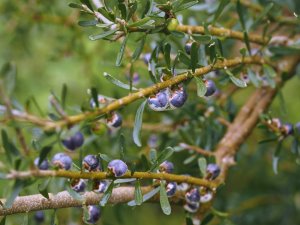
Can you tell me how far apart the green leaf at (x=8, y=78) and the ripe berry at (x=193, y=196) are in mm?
486

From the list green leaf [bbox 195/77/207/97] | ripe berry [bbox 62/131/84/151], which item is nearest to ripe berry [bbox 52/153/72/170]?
ripe berry [bbox 62/131/84/151]

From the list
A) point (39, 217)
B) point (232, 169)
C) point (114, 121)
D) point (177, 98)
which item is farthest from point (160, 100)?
point (232, 169)

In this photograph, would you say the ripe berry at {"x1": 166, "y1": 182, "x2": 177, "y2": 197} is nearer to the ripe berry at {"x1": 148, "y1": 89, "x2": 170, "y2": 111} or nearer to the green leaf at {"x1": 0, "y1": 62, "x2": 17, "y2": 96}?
the ripe berry at {"x1": 148, "y1": 89, "x2": 170, "y2": 111}

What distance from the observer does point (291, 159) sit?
1.64 meters

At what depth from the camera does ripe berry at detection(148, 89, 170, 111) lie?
0.82 metres

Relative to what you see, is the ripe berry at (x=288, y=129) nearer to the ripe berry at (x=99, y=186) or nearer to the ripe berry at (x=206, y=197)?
the ripe berry at (x=206, y=197)

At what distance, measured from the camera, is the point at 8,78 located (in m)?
0.64

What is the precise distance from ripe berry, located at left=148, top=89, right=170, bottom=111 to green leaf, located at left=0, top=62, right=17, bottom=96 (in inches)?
10.2

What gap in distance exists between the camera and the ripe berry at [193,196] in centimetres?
100

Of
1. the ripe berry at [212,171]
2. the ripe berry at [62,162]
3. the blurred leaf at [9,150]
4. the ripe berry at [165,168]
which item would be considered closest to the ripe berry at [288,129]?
the ripe berry at [212,171]

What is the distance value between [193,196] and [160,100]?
27cm

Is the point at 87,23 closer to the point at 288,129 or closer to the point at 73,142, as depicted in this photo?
the point at 73,142

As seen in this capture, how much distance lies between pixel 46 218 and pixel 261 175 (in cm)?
79

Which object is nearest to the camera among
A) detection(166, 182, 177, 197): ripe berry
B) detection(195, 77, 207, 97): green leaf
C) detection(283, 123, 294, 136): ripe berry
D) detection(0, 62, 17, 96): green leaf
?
detection(0, 62, 17, 96): green leaf
